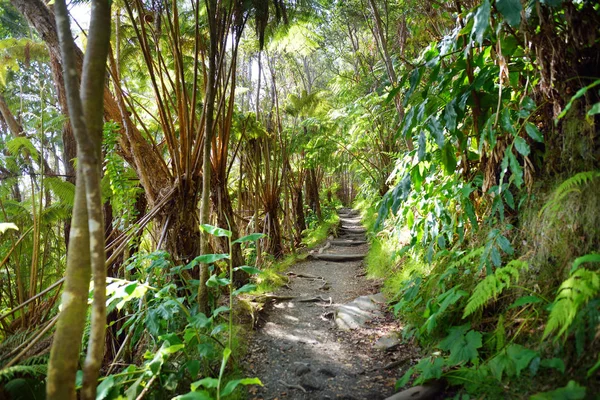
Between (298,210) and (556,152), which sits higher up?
(556,152)

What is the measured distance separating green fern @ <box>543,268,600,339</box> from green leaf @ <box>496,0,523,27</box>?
110cm

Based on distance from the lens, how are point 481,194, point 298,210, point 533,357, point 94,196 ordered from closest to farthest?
1. point 94,196
2. point 533,357
3. point 481,194
4. point 298,210

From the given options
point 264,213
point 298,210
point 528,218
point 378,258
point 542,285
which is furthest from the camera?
point 298,210

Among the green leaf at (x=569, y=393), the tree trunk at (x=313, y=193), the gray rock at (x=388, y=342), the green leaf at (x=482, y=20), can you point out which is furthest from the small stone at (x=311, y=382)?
the tree trunk at (x=313, y=193)

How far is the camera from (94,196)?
1142mm

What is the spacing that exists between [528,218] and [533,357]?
91 centimetres

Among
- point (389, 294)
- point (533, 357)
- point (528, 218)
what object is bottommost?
point (389, 294)

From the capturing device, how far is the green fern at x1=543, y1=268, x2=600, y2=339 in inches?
48.0

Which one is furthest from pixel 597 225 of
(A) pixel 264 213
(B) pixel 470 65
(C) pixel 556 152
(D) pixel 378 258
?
(A) pixel 264 213

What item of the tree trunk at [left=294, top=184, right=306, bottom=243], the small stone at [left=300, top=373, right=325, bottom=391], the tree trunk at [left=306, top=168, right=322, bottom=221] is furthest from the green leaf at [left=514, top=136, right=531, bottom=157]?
the tree trunk at [left=306, top=168, right=322, bottom=221]

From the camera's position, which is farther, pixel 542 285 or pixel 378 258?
pixel 378 258

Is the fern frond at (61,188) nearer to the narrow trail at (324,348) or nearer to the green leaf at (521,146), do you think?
the narrow trail at (324,348)

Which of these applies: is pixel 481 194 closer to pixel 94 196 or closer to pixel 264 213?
pixel 94 196

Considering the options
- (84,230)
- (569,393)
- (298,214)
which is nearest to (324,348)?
(569,393)
